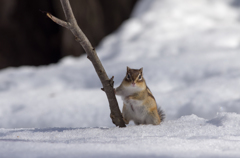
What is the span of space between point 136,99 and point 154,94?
155cm

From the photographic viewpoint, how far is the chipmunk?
2.02m

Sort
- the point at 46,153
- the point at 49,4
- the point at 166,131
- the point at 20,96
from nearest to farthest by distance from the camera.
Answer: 1. the point at 46,153
2. the point at 166,131
3. the point at 20,96
4. the point at 49,4

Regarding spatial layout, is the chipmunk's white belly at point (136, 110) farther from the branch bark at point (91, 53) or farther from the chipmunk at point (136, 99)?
the branch bark at point (91, 53)

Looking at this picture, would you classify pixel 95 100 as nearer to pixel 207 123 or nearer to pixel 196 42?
pixel 207 123

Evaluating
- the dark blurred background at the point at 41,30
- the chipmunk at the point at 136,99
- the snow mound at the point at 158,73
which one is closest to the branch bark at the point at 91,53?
the chipmunk at the point at 136,99

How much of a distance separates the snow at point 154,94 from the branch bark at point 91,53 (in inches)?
5.7

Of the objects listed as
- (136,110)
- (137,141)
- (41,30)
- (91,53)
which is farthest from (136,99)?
(41,30)

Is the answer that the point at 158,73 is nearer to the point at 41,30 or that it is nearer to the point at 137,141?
the point at 137,141

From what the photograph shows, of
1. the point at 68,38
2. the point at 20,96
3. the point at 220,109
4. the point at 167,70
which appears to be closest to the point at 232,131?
the point at 220,109

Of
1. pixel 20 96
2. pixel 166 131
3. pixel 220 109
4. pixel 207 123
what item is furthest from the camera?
pixel 20 96

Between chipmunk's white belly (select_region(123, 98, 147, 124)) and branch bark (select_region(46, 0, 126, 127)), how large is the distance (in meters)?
0.10

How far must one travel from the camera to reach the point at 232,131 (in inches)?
74.4

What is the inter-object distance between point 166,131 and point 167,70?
7.61 feet

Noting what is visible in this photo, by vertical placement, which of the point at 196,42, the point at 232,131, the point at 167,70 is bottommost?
the point at 232,131
